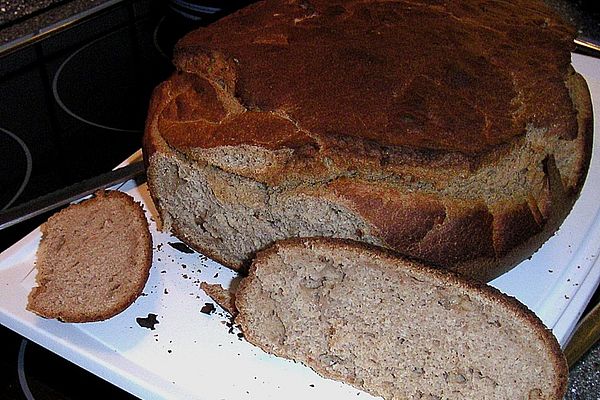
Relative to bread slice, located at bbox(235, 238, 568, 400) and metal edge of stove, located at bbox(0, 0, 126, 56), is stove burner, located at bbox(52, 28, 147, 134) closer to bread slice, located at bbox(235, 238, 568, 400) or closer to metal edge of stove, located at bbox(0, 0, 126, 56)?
metal edge of stove, located at bbox(0, 0, 126, 56)

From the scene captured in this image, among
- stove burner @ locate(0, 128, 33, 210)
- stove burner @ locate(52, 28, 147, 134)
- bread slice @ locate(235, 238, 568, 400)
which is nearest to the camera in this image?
bread slice @ locate(235, 238, 568, 400)

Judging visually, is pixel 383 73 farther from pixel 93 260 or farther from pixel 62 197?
pixel 62 197

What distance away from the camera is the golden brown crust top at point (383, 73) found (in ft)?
5.43

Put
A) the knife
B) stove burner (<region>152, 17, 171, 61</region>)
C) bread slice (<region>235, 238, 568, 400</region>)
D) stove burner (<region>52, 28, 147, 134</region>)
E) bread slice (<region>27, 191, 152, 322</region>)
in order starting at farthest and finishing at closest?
stove burner (<region>152, 17, 171, 61</region>) → stove burner (<region>52, 28, 147, 134</region>) → the knife → bread slice (<region>27, 191, 152, 322</region>) → bread slice (<region>235, 238, 568, 400</region>)

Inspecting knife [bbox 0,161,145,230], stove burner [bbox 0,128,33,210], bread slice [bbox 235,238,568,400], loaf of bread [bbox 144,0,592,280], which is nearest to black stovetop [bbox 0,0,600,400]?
stove burner [bbox 0,128,33,210]

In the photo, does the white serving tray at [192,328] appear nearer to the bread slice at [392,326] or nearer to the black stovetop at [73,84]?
the bread slice at [392,326]

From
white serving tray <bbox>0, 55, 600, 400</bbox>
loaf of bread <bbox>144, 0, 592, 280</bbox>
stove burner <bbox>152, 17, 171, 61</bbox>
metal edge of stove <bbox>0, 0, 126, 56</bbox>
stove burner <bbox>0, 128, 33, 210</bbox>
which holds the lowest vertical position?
stove burner <bbox>0, 128, 33, 210</bbox>

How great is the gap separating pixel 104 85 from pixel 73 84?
113 mm

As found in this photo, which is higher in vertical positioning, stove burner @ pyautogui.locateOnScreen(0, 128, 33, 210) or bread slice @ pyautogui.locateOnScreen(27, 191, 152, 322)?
bread slice @ pyautogui.locateOnScreen(27, 191, 152, 322)

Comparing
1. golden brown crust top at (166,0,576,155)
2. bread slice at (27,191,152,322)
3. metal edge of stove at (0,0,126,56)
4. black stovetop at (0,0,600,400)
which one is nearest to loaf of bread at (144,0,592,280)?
golden brown crust top at (166,0,576,155)

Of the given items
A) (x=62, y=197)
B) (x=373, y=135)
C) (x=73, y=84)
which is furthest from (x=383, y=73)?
(x=73, y=84)

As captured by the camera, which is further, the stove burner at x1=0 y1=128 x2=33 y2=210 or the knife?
the stove burner at x1=0 y1=128 x2=33 y2=210

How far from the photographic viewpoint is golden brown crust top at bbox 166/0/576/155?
166 centimetres

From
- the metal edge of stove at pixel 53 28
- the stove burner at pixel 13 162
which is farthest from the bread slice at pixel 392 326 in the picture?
the metal edge of stove at pixel 53 28
